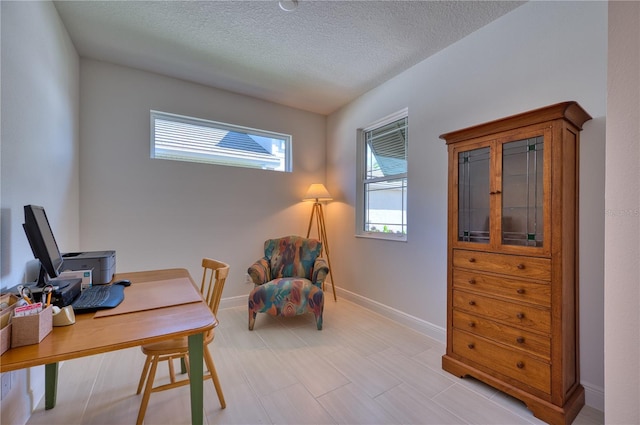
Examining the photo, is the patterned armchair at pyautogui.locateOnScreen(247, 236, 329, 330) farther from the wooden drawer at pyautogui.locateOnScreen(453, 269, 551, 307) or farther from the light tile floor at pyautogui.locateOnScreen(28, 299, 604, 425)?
the wooden drawer at pyautogui.locateOnScreen(453, 269, 551, 307)

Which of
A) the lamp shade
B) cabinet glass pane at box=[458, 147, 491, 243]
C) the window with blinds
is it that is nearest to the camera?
cabinet glass pane at box=[458, 147, 491, 243]

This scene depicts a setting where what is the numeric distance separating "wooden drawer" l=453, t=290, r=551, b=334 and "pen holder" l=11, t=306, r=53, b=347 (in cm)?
223

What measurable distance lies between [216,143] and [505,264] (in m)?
3.16

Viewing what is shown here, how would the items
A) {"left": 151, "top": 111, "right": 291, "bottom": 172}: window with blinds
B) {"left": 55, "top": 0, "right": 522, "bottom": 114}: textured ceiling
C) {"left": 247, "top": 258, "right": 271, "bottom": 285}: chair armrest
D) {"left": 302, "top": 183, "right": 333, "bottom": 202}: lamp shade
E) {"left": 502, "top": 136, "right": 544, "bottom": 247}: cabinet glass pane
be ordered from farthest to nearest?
{"left": 302, "top": 183, "right": 333, "bottom": 202}: lamp shade
{"left": 151, "top": 111, "right": 291, "bottom": 172}: window with blinds
{"left": 247, "top": 258, "right": 271, "bottom": 285}: chair armrest
{"left": 55, "top": 0, "right": 522, "bottom": 114}: textured ceiling
{"left": 502, "top": 136, "right": 544, "bottom": 247}: cabinet glass pane

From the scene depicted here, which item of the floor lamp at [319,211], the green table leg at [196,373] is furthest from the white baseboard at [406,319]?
the green table leg at [196,373]

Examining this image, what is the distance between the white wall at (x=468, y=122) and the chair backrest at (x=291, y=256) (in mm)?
633

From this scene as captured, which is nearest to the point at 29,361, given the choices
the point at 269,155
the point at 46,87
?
the point at 46,87

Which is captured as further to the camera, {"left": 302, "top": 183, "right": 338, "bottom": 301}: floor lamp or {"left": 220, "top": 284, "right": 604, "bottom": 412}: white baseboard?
{"left": 302, "top": 183, "right": 338, "bottom": 301}: floor lamp

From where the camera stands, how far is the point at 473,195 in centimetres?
195

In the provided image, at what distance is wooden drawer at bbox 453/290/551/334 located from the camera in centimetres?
156

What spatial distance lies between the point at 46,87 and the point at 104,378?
200 centimetres

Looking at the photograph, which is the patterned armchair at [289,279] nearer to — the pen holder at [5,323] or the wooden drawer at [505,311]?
the wooden drawer at [505,311]

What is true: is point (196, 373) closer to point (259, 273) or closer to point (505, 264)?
point (259, 273)

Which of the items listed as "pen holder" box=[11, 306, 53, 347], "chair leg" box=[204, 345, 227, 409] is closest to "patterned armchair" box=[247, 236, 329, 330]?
"chair leg" box=[204, 345, 227, 409]
